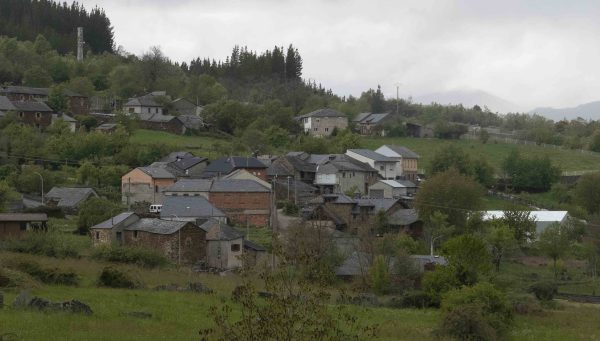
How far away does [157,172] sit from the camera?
164 feet

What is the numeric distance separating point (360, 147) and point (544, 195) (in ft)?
50.5

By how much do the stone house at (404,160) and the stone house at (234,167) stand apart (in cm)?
1360

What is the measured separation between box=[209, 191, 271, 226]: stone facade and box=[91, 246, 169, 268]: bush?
16.3 m

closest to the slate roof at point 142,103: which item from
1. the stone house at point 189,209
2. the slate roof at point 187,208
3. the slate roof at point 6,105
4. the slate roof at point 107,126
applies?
the slate roof at point 107,126

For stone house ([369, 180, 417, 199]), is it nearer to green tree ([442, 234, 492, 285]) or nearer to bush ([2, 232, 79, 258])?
green tree ([442, 234, 492, 285])

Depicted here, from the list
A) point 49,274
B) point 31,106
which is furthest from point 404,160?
point 49,274

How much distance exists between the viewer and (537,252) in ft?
149

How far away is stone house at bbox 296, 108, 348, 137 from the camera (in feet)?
255

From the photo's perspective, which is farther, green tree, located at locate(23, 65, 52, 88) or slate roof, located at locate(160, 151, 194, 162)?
green tree, located at locate(23, 65, 52, 88)

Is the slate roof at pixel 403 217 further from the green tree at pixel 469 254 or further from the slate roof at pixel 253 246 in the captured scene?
the green tree at pixel 469 254

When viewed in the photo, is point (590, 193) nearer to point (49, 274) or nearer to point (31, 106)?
point (31, 106)

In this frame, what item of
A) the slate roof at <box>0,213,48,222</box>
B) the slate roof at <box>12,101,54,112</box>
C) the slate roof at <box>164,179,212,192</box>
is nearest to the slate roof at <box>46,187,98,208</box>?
the slate roof at <box>164,179,212,192</box>

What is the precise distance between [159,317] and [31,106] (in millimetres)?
51171

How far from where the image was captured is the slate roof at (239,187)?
46.4 m
